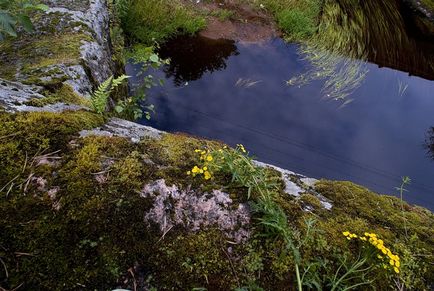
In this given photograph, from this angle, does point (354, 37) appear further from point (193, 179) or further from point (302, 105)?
point (193, 179)

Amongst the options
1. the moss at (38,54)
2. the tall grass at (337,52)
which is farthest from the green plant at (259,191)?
the tall grass at (337,52)

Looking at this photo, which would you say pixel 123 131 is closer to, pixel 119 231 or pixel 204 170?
pixel 204 170

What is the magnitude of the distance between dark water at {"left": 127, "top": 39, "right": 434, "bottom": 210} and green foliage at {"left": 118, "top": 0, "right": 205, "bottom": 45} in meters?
0.34

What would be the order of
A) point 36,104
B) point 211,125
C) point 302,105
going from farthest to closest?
point 302,105, point 211,125, point 36,104

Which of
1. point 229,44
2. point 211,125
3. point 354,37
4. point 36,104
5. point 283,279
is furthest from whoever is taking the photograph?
point 354,37

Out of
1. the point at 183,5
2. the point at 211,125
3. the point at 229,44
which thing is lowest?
the point at 211,125

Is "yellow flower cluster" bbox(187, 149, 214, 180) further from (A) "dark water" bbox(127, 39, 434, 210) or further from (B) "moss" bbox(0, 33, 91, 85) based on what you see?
(A) "dark water" bbox(127, 39, 434, 210)

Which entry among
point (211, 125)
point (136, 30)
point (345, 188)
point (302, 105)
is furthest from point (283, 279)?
point (136, 30)

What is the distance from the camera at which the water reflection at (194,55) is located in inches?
236

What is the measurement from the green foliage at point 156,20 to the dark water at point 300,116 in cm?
34

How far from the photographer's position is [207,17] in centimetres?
725

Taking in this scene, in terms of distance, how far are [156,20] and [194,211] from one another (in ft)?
18.4

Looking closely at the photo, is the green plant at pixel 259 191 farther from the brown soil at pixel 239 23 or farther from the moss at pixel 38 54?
the brown soil at pixel 239 23

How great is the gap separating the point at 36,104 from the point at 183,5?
229 inches
